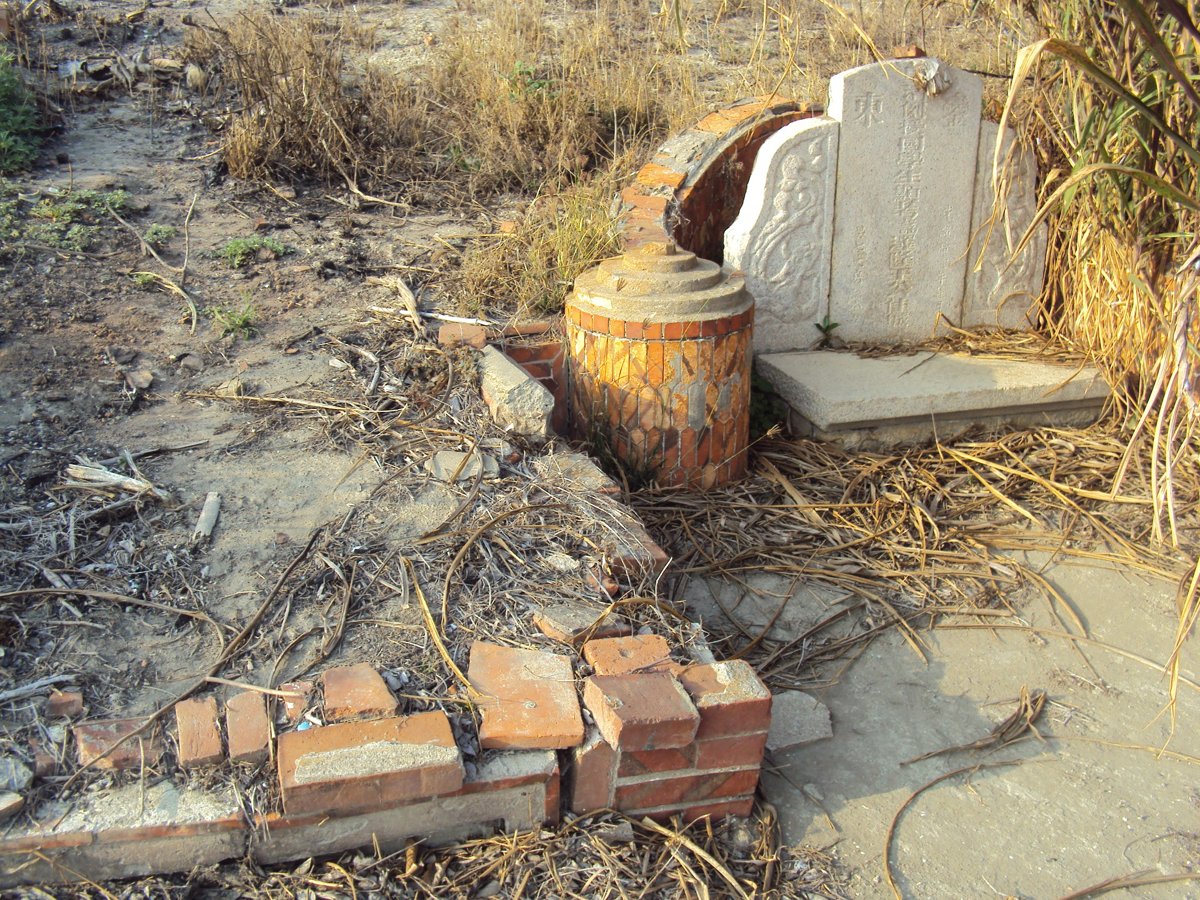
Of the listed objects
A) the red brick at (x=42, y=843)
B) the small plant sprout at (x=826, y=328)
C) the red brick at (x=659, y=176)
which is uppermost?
the red brick at (x=659, y=176)

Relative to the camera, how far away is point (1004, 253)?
16.5ft

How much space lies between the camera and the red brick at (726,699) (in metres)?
2.43

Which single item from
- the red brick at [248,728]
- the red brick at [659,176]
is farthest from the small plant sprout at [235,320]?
the red brick at [248,728]

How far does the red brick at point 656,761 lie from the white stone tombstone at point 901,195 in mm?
2944

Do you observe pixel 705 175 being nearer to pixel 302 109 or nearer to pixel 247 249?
pixel 247 249

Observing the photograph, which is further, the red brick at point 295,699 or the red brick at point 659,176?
the red brick at point 659,176

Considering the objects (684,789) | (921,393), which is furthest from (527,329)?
(684,789)

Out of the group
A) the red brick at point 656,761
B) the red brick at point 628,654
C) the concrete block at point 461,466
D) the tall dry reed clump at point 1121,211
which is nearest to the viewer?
the red brick at point 656,761

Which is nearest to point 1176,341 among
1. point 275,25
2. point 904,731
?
point 904,731

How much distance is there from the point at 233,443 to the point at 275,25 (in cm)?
378

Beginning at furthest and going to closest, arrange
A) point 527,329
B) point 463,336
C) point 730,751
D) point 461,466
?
point 527,329 < point 463,336 < point 461,466 < point 730,751

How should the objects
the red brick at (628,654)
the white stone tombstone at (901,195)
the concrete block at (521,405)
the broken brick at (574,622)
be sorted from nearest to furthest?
the red brick at (628,654) < the broken brick at (574,622) < the concrete block at (521,405) < the white stone tombstone at (901,195)

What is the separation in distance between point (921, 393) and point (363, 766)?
3014mm

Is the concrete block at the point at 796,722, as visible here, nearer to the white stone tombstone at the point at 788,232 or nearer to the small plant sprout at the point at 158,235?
the white stone tombstone at the point at 788,232
